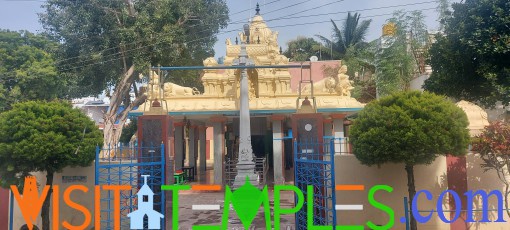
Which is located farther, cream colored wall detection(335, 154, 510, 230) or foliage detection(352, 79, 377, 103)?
foliage detection(352, 79, 377, 103)

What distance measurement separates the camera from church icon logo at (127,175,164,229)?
8.91 m

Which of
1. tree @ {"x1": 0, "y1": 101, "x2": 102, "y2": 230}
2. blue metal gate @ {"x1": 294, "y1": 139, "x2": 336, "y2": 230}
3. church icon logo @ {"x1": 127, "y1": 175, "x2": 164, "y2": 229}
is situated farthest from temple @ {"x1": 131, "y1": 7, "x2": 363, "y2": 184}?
church icon logo @ {"x1": 127, "y1": 175, "x2": 164, "y2": 229}

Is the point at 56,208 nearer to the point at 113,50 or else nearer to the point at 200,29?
the point at 113,50

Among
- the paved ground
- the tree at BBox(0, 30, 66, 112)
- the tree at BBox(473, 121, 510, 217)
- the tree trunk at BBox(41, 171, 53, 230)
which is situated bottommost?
the paved ground

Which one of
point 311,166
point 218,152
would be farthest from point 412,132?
point 218,152

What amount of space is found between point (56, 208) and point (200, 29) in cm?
1714

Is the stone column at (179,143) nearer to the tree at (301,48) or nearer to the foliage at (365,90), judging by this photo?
the foliage at (365,90)

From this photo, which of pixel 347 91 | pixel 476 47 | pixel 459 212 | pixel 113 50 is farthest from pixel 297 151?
pixel 113 50

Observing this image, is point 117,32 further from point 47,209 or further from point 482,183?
point 482,183

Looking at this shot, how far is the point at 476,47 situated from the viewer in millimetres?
10883

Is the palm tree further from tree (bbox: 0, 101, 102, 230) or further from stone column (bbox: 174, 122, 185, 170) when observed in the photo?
tree (bbox: 0, 101, 102, 230)

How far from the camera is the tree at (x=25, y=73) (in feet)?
81.7

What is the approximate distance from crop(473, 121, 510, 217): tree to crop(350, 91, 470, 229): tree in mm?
406

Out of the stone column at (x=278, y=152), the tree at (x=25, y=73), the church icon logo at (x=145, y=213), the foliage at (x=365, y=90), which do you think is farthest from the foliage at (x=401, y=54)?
the tree at (x=25, y=73)
